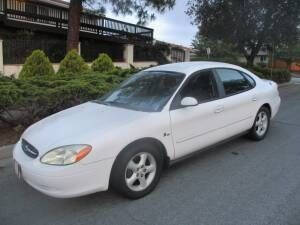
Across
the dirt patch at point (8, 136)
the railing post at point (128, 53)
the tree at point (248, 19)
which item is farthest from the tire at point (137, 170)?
the railing post at point (128, 53)

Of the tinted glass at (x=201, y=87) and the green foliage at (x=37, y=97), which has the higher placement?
the tinted glass at (x=201, y=87)

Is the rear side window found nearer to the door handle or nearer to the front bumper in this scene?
the door handle

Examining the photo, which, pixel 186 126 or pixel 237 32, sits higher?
pixel 237 32

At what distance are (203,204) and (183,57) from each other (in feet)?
69.6

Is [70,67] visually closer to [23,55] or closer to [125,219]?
[23,55]

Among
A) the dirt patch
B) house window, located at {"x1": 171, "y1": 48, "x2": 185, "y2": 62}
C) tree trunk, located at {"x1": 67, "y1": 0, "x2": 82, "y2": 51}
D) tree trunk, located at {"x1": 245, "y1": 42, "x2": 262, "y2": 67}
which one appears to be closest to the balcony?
tree trunk, located at {"x1": 67, "y1": 0, "x2": 82, "y2": 51}

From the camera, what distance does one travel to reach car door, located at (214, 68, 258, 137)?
476cm

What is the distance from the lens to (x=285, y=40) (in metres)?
14.4

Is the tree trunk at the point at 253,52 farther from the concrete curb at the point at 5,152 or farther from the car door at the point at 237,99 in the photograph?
the concrete curb at the point at 5,152

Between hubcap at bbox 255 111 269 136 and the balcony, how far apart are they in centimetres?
1183

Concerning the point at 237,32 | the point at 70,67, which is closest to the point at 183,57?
the point at 237,32

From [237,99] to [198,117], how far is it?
1021 millimetres

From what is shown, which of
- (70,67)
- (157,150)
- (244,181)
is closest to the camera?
(157,150)

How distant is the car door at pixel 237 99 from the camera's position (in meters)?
4.76
